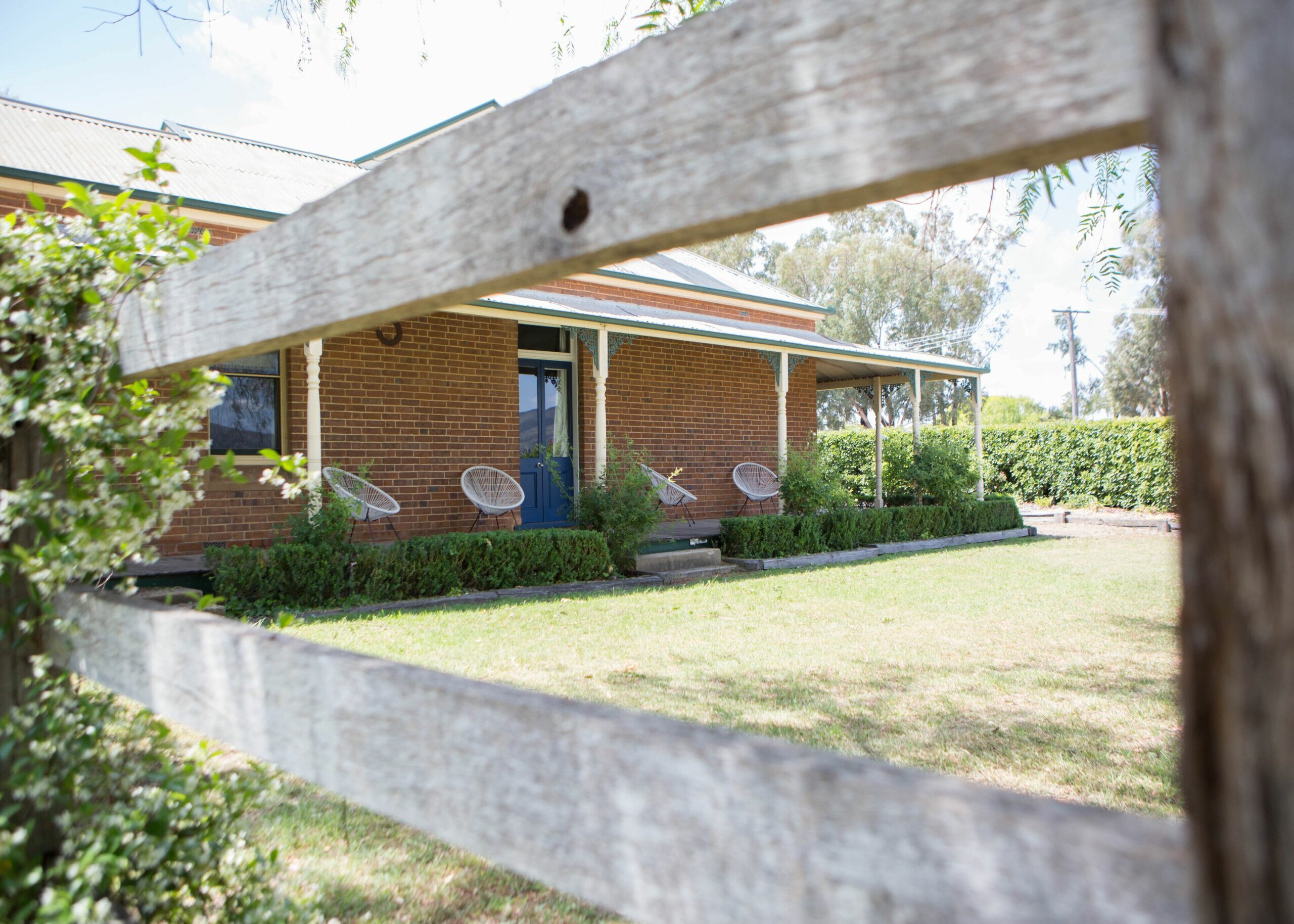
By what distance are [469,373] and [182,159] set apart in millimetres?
4339

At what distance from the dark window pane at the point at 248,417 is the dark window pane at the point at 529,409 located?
3587 mm

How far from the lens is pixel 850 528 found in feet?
44.4

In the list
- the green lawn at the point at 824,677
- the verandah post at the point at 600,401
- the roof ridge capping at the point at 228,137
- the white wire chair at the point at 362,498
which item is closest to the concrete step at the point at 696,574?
the green lawn at the point at 824,677

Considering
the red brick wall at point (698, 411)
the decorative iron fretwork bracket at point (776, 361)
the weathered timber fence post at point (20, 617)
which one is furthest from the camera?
the decorative iron fretwork bracket at point (776, 361)

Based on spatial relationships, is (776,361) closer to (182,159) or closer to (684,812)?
(182,159)

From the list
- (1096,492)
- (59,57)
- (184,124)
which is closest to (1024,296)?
(1096,492)

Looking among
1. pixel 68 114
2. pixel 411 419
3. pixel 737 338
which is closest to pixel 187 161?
pixel 68 114

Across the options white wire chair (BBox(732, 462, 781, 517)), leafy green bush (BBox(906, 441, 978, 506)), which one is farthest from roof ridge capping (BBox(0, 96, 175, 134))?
leafy green bush (BBox(906, 441, 978, 506))

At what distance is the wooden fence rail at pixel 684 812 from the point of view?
0.62m

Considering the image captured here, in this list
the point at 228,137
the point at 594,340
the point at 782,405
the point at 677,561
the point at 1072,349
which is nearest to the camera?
the point at 677,561

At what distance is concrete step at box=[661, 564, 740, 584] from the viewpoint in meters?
10.5

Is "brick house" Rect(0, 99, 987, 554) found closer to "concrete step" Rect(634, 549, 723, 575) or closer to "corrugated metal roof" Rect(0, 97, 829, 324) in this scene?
"corrugated metal roof" Rect(0, 97, 829, 324)

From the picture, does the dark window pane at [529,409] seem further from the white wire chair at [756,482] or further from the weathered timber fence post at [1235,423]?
the weathered timber fence post at [1235,423]

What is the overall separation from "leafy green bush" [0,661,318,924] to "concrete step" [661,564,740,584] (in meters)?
8.38
